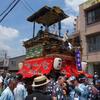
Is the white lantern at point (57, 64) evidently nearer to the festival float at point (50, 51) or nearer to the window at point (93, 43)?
the festival float at point (50, 51)

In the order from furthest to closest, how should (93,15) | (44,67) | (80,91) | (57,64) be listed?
(93,15) < (44,67) < (57,64) < (80,91)

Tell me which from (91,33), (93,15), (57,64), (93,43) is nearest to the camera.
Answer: (57,64)

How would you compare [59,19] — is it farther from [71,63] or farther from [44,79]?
[44,79]

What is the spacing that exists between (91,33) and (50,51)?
46.5 feet

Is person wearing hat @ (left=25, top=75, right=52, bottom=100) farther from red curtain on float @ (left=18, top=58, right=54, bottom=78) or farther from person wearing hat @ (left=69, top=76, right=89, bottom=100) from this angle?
red curtain on float @ (left=18, top=58, right=54, bottom=78)

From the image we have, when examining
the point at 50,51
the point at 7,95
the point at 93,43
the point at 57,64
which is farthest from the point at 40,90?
the point at 93,43

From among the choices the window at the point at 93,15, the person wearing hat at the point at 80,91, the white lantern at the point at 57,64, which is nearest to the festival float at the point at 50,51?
the white lantern at the point at 57,64

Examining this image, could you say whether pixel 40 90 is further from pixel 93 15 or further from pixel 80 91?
pixel 93 15

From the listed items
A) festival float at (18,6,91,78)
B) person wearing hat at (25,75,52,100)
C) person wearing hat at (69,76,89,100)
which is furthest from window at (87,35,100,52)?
person wearing hat at (25,75,52,100)

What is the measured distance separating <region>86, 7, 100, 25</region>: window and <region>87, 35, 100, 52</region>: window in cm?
187

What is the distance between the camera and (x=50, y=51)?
20453mm

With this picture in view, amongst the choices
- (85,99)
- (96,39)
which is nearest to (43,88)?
(85,99)

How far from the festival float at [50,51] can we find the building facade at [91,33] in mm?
11474

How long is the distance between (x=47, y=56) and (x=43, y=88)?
49.7 feet
